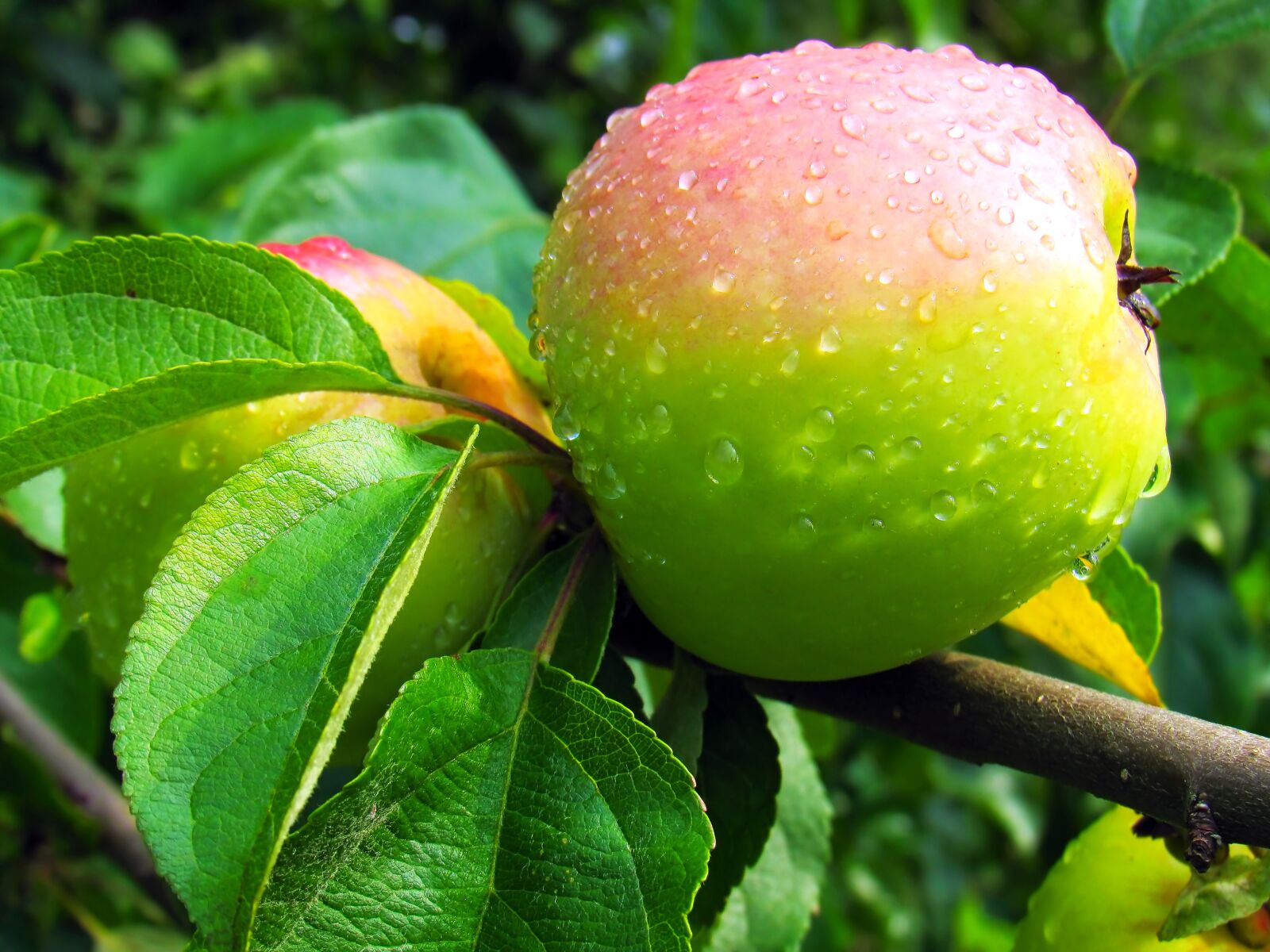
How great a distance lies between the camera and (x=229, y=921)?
15.3 inches

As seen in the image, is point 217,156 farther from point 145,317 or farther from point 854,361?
point 854,361

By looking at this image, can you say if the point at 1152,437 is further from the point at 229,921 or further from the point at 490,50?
the point at 490,50

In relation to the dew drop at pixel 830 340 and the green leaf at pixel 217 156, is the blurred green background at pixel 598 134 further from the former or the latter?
the dew drop at pixel 830 340

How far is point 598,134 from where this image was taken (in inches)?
94.7

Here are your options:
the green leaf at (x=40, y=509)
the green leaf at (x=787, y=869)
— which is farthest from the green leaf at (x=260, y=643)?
the green leaf at (x=40, y=509)

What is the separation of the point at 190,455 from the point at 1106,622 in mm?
481

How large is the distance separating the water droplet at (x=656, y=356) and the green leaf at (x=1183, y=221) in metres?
0.42

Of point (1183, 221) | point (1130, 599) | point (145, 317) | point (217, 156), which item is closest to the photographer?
point (145, 317)

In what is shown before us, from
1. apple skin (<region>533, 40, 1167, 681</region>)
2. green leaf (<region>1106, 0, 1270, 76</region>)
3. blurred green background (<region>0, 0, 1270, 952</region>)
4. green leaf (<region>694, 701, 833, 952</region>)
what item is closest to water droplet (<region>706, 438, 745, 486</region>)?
apple skin (<region>533, 40, 1167, 681</region>)

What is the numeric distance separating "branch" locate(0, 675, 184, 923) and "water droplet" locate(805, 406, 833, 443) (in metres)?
0.77

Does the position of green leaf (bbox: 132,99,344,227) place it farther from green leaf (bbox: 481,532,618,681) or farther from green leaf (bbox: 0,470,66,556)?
green leaf (bbox: 481,532,618,681)

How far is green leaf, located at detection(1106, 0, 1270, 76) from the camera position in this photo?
936 mm

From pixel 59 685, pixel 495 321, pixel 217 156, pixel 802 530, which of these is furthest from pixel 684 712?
pixel 217 156

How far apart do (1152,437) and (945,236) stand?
0.14 metres
